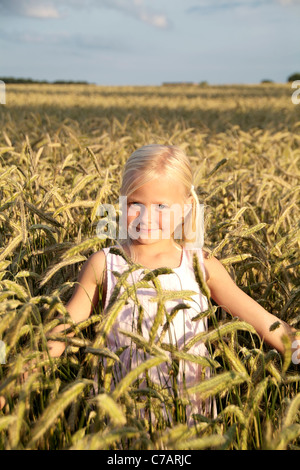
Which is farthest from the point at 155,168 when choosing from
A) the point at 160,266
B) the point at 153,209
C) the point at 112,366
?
the point at 112,366

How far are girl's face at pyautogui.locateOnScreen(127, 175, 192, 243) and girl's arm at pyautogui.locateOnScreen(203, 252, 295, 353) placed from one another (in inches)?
9.2

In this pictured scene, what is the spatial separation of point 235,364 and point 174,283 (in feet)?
1.75

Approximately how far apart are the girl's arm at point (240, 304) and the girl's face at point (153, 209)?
0.23 m

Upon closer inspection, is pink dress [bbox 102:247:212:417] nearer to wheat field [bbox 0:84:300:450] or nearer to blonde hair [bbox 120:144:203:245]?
wheat field [bbox 0:84:300:450]

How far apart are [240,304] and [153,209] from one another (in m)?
0.50

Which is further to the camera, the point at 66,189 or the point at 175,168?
the point at 66,189

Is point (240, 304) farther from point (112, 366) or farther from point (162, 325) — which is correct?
point (112, 366)

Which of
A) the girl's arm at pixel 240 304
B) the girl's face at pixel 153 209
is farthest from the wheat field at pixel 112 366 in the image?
the girl's face at pixel 153 209

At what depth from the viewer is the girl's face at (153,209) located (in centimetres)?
194

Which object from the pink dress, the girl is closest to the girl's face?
the girl

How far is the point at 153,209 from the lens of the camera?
1944mm

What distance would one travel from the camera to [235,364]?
5.01 feet
